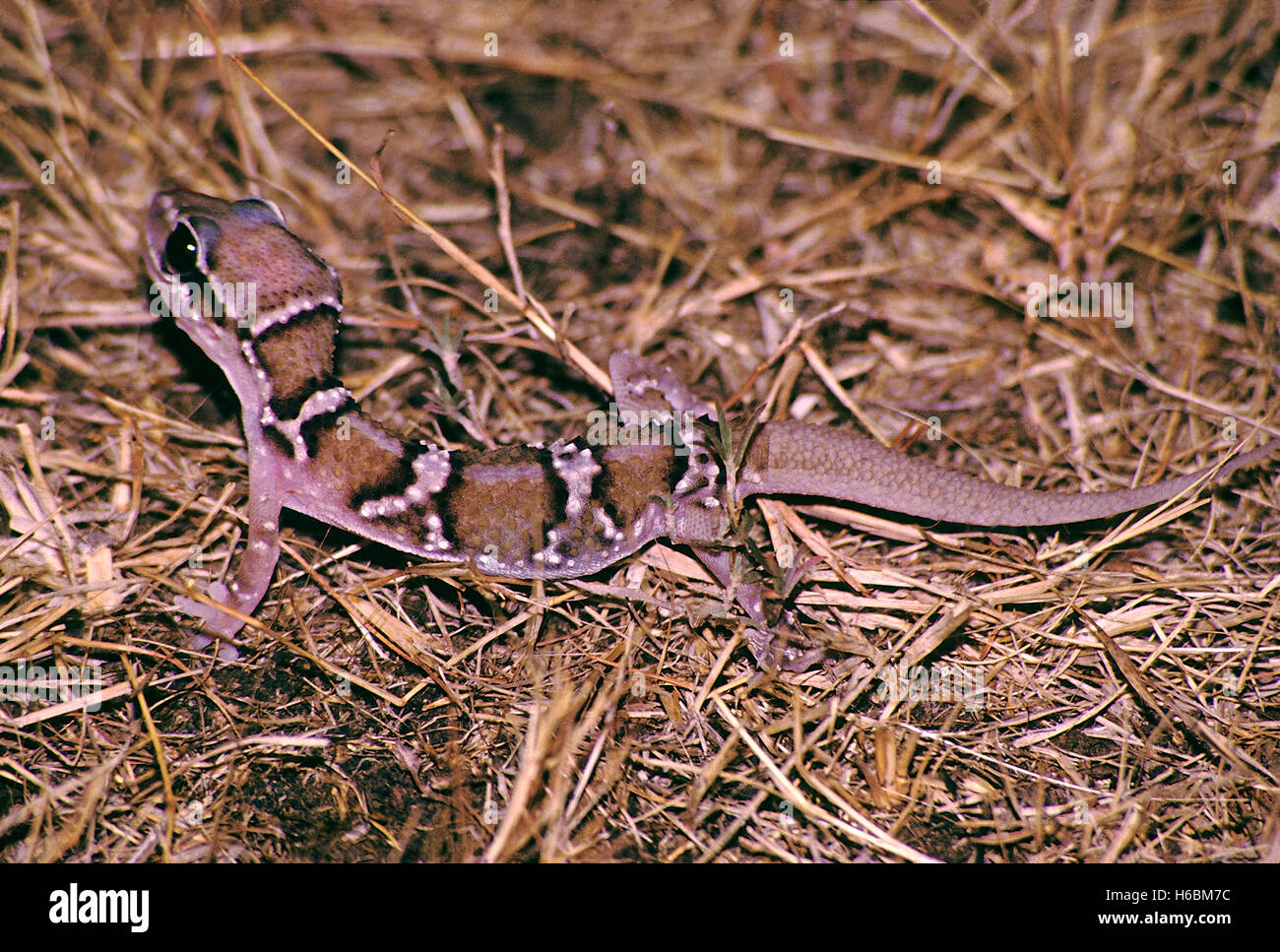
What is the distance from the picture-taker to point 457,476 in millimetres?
3980

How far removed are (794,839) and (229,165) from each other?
519 centimetres

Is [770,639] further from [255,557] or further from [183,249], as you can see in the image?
[183,249]

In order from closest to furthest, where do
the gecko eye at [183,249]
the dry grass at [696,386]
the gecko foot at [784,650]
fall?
the dry grass at [696,386] → the gecko foot at [784,650] → the gecko eye at [183,249]

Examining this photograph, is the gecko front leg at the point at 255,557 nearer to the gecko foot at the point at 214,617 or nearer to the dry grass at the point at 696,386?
the gecko foot at the point at 214,617

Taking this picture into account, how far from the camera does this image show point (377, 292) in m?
4.93

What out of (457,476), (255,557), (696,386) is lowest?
(255,557)

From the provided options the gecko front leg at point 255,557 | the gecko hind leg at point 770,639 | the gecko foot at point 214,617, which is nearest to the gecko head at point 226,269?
the gecko front leg at point 255,557

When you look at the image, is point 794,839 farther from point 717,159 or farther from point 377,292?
point 717,159

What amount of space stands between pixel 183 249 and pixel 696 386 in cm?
279

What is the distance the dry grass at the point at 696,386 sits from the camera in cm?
351

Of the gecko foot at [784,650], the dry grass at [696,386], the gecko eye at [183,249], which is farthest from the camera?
the gecko eye at [183,249]

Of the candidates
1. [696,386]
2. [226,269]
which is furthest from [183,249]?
[696,386]

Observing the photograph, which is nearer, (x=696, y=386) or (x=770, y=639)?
(x=770, y=639)

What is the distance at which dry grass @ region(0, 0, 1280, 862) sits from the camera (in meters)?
3.51
